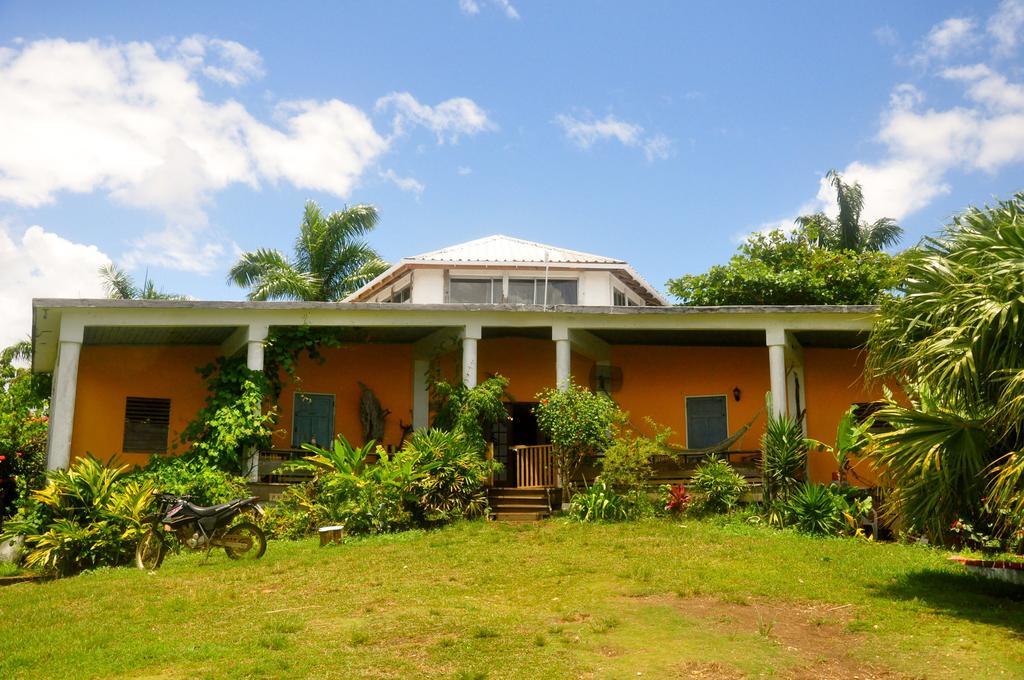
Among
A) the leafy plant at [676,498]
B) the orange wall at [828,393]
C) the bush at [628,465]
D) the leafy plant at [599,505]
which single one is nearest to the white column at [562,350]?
the bush at [628,465]

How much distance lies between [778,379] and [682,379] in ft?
10.3

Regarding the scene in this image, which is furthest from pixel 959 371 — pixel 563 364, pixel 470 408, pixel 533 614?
pixel 470 408

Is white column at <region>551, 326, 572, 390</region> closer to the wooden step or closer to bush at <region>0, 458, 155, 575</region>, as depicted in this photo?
the wooden step

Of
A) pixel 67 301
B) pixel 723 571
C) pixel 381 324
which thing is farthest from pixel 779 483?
pixel 67 301

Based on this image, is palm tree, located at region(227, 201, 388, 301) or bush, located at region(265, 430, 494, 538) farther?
palm tree, located at region(227, 201, 388, 301)

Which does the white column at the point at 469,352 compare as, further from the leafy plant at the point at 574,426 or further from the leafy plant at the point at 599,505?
the leafy plant at the point at 599,505

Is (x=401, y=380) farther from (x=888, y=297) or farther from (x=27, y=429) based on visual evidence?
(x=888, y=297)

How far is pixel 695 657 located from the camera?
7.39 m

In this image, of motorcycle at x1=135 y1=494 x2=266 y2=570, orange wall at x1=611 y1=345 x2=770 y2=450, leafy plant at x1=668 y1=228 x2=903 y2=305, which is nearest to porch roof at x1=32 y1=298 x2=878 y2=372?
orange wall at x1=611 y1=345 x2=770 y2=450

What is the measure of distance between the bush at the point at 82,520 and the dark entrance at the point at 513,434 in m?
7.17

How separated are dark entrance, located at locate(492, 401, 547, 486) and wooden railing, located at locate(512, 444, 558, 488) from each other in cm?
233

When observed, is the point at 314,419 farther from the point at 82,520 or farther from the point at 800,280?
the point at 800,280

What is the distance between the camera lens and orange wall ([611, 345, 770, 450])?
18.4m

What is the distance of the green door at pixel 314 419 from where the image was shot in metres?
18.2
